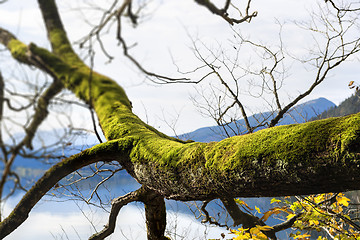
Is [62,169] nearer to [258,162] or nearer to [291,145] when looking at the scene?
[258,162]

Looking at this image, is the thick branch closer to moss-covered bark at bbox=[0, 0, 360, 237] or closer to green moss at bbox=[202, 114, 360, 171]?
moss-covered bark at bbox=[0, 0, 360, 237]

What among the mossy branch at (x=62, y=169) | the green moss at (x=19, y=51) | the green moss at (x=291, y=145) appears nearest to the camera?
the green moss at (x=291, y=145)

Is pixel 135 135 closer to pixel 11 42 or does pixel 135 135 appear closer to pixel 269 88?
pixel 11 42

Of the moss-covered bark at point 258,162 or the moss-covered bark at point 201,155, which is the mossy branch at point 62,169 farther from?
the moss-covered bark at point 258,162

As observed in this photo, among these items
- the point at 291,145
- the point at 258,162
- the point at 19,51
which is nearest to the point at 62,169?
the point at 19,51

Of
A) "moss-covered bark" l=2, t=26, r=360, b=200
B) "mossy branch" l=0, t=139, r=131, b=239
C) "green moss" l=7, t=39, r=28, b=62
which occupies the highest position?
"green moss" l=7, t=39, r=28, b=62

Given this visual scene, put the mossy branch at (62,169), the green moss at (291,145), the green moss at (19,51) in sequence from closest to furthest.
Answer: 1. the green moss at (291,145)
2. the mossy branch at (62,169)
3. the green moss at (19,51)

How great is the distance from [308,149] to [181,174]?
793mm

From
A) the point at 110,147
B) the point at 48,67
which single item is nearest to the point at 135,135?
the point at 110,147

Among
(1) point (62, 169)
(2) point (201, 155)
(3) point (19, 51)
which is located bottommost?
(2) point (201, 155)

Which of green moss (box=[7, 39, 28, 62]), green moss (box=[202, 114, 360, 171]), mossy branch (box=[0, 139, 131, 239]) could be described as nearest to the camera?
green moss (box=[202, 114, 360, 171])

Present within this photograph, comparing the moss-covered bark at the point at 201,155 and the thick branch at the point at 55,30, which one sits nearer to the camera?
the moss-covered bark at the point at 201,155

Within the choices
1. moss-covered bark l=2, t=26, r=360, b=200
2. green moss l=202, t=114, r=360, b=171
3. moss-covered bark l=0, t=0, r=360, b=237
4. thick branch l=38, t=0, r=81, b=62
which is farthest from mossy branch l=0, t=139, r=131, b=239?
thick branch l=38, t=0, r=81, b=62

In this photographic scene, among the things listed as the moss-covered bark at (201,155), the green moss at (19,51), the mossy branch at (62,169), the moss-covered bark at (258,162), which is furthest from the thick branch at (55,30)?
the moss-covered bark at (258,162)
